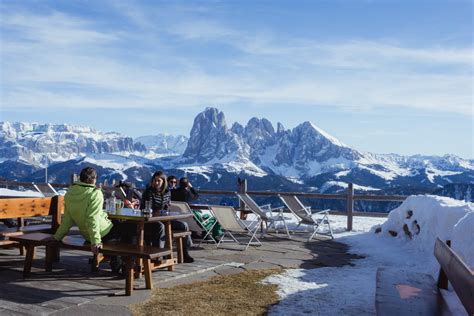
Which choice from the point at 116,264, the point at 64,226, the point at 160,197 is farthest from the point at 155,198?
the point at 64,226

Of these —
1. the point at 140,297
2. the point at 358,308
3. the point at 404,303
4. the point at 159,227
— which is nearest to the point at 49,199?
the point at 159,227

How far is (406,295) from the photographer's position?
4.32 m

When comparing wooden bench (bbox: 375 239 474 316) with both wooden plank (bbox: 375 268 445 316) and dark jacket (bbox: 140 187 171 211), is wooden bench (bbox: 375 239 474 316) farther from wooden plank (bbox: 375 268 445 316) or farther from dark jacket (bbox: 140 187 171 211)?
dark jacket (bbox: 140 187 171 211)

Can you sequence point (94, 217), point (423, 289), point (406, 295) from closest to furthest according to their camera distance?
1. point (406, 295)
2. point (423, 289)
3. point (94, 217)

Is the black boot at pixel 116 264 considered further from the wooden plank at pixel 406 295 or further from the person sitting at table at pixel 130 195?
the wooden plank at pixel 406 295

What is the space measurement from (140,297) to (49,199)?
2.20m

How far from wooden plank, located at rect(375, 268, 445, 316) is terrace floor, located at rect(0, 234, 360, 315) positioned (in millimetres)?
2101

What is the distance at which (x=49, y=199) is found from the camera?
6.71 metres

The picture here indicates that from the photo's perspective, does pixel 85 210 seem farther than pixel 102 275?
No

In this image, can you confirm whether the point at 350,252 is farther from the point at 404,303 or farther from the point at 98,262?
the point at 404,303

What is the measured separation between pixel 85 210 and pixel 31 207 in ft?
4.14

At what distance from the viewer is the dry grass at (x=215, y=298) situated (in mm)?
4844

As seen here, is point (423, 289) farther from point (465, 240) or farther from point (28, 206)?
point (28, 206)

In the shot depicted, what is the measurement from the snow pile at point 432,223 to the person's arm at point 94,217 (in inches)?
145
